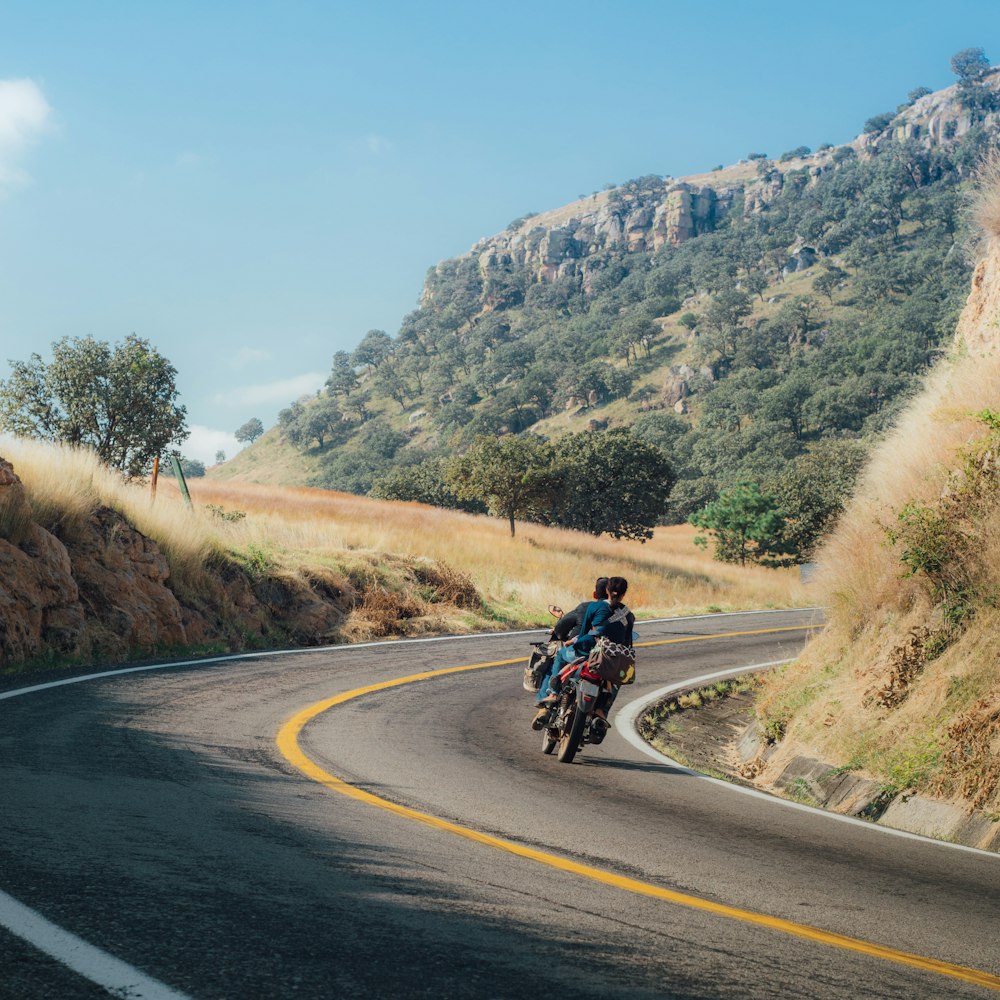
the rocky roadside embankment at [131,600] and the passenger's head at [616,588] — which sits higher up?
the passenger's head at [616,588]

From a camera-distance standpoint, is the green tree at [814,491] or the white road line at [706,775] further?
the green tree at [814,491]

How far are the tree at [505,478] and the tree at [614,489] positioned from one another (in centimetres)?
1188

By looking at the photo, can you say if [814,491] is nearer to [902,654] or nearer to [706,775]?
[902,654]

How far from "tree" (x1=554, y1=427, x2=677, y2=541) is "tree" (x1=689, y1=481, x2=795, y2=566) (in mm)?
4953

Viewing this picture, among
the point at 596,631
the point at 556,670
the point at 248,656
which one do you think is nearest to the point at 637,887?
the point at 596,631

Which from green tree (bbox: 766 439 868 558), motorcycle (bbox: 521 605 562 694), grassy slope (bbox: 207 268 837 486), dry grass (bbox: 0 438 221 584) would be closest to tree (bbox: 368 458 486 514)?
green tree (bbox: 766 439 868 558)

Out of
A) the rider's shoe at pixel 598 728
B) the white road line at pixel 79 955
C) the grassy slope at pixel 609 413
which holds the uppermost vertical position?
the grassy slope at pixel 609 413

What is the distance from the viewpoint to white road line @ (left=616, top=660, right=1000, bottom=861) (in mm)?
6990

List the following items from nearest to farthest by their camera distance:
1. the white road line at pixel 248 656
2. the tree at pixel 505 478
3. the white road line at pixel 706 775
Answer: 1. the white road line at pixel 706 775
2. the white road line at pixel 248 656
3. the tree at pixel 505 478

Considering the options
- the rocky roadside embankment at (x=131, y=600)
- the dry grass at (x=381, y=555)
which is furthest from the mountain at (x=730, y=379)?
the rocky roadside embankment at (x=131, y=600)

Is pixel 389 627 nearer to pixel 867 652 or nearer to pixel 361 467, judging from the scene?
pixel 867 652

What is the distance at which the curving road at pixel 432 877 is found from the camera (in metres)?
3.51

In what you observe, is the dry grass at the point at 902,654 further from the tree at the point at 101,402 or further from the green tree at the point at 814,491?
the green tree at the point at 814,491

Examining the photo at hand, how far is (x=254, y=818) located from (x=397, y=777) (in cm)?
199
